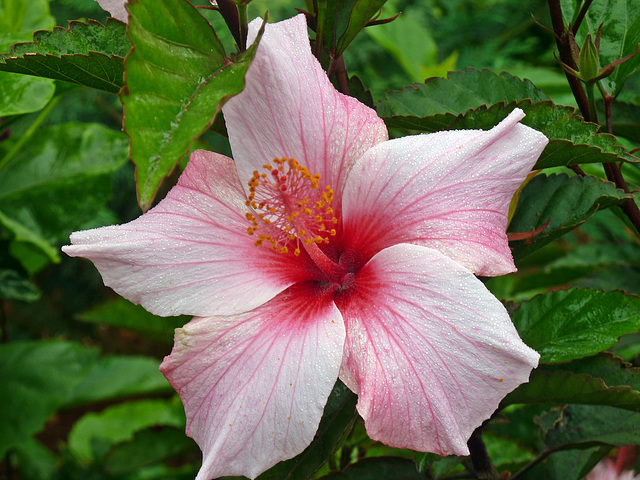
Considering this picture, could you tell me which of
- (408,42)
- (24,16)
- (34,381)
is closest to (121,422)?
(34,381)

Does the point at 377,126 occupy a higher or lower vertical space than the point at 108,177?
higher

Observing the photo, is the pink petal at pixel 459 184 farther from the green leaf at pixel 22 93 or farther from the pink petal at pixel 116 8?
the green leaf at pixel 22 93

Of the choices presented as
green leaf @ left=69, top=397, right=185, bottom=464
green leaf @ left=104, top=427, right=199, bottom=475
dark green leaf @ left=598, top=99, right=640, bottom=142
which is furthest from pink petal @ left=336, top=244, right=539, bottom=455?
green leaf @ left=69, top=397, right=185, bottom=464

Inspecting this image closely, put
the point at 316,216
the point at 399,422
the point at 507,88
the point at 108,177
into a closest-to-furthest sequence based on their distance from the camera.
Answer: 1. the point at 399,422
2. the point at 316,216
3. the point at 507,88
4. the point at 108,177

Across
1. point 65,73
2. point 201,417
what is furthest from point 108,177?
point 201,417

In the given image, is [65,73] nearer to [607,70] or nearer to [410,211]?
[410,211]

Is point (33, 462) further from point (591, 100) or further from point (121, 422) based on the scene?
point (591, 100)
